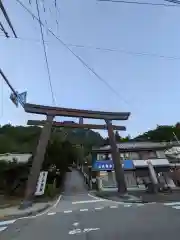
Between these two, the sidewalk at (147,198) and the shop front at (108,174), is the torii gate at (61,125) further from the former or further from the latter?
the shop front at (108,174)

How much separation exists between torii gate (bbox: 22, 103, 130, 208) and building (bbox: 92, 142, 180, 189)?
7.50 meters

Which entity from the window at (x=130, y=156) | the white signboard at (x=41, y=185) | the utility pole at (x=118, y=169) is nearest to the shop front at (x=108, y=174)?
the window at (x=130, y=156)

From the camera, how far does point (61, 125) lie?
22797mm

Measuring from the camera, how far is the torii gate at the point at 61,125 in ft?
63.6

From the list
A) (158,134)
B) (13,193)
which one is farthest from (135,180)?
(158,134)

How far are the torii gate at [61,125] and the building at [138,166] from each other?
24.6 feet

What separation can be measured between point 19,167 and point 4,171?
133 centimetres

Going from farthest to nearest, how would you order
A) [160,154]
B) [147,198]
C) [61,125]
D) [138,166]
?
[160,154], [138,166], [61,125], [147,198]

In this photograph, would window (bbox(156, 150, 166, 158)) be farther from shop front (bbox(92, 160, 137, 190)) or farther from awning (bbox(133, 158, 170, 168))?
shop front (bbox(92, 160, 137, 190))

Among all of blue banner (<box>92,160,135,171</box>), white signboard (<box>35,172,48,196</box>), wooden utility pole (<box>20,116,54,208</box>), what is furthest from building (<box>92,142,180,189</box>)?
wooden utility pole (<box>20,116,54,208</box>)

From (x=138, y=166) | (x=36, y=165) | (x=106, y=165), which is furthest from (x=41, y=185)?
(x=138, y=166)

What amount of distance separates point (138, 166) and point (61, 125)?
12972 mm

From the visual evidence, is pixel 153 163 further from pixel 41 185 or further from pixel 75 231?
pixel 75 231

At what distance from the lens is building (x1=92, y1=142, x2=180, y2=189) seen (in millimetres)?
30469
